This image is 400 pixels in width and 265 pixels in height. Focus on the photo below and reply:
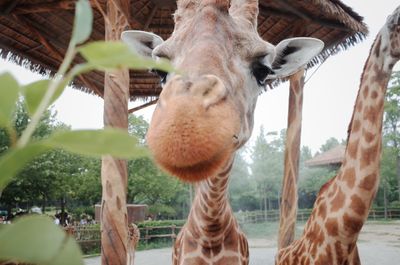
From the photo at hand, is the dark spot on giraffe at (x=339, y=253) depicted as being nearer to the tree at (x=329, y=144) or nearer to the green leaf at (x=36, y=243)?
the green leaf at (x=36, y=243)

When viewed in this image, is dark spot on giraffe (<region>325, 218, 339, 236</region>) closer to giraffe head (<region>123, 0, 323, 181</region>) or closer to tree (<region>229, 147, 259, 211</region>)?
giraffe head (<region>123, 0, 323, 181</region>)

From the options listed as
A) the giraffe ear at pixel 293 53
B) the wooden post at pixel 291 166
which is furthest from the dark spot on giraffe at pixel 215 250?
the wooden post at pixel 291 166

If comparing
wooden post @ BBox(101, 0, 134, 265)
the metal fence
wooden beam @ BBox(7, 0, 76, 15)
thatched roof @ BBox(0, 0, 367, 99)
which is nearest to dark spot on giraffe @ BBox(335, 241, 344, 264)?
wooden post @ BBox(101, 0, 134, 265)

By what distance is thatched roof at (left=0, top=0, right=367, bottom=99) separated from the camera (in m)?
4.00

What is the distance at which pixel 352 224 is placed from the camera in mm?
1710

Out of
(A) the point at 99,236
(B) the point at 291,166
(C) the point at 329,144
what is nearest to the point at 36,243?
(B) the point at 291,166

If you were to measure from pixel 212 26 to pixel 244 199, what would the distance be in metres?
31.5

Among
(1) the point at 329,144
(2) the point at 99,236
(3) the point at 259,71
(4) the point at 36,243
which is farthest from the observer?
(1) the point at 329,144

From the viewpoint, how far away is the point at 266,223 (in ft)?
84.3

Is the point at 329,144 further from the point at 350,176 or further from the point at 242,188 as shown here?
the point at 350,176

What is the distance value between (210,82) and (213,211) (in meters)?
0.74

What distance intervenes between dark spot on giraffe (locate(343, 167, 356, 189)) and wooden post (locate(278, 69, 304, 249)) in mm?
2094

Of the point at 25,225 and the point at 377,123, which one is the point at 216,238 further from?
the point at 25,225

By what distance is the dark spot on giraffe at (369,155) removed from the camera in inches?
68.3
